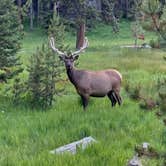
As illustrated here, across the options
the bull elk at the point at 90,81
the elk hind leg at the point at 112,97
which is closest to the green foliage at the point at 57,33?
the bull elk at the point at 90,81

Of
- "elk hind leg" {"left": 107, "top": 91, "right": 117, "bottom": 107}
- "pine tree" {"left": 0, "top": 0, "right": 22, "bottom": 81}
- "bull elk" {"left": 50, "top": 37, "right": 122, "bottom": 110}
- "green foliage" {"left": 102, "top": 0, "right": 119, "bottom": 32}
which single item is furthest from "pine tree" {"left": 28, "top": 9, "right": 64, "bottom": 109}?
"green foliage" {"left": 102, "top": 0, "right": 119, "bottom": 32}

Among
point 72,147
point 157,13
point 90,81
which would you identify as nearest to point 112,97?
point 90,81

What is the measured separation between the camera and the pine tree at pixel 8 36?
13957 mm

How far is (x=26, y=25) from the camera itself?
5981cm

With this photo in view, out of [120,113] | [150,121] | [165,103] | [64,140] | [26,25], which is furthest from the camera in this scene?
[26,25]

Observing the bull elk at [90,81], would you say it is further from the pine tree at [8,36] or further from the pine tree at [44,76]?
the pine tree at [8,36]

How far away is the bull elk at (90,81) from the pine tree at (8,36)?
71.5 inches

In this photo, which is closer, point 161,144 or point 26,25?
point 161,144

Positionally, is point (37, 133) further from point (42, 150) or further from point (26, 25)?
point (26, 25)

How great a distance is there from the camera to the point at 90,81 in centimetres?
1253

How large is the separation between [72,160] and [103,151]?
0.65 meters

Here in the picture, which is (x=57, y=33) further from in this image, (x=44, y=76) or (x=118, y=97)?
(x=118, y=97)

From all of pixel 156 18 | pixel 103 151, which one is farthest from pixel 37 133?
pixel 156 18

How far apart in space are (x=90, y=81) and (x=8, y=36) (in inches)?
118
